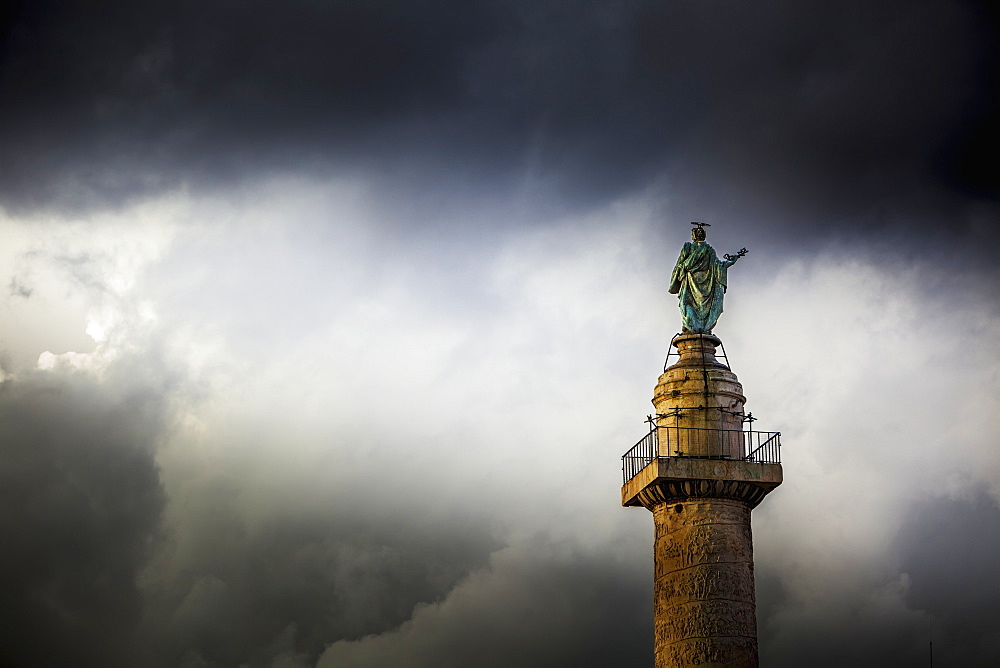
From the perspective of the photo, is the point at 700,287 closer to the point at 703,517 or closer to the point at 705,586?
the point at 703,517

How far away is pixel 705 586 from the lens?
4247cm

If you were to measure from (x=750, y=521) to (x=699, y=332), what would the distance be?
5.86 metres

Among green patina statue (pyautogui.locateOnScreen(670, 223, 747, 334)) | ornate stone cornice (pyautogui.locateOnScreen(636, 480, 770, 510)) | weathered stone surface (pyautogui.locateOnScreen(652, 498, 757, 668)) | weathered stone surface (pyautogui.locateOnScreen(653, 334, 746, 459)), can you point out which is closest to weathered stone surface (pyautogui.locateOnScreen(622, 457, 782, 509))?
ornate stone cornice (pyautogui.locateOnScreen(636, 480, 770, 510))

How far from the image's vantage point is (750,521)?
43.8m

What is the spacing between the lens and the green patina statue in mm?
46156

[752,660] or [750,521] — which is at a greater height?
[750,521]

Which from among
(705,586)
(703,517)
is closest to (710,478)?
(703,517)

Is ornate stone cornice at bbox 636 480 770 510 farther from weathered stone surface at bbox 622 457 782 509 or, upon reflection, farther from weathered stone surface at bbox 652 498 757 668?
weathered stone surface at bbox 652 498 757 668

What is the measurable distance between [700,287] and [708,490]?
6.49 m

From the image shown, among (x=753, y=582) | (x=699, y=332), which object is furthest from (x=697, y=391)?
(x=753, y=582)

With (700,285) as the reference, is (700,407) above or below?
below

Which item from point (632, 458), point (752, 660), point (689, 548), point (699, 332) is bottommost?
point (752, 660)

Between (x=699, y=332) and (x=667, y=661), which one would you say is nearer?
(x=667, y=661)

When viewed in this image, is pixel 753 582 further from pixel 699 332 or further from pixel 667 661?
pixel 699 332
